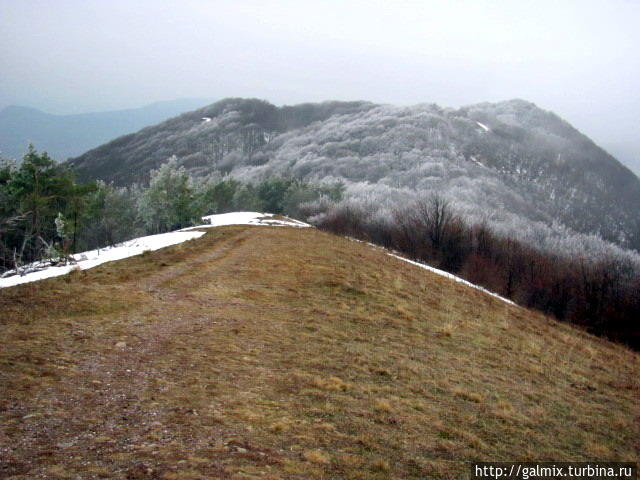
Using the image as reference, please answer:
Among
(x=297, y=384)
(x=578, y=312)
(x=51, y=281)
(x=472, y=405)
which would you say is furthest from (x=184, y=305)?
(x=578, y=312)

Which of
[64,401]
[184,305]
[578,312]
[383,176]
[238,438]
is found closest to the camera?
[238,438]

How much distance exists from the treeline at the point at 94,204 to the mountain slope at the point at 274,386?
28.9 feet

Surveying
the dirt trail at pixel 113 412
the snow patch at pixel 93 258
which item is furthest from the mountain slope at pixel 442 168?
the dirt trail at pixel 113 412

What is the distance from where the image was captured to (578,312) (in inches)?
1507

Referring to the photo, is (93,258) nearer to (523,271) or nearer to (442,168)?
(523,271)

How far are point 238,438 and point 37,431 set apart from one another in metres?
2.11

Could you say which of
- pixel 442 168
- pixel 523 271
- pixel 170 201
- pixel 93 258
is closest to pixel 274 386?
pixel 93 258

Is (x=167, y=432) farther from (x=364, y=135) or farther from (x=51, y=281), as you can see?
(x=364, y=135)

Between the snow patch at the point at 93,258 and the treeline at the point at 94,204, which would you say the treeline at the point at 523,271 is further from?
the snow patch at the point at 93,258

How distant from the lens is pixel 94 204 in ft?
187

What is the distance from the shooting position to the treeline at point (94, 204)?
35000 millimetres

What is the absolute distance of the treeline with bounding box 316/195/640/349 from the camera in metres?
36.1

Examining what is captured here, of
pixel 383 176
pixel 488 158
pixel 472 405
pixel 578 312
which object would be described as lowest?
pixel 578 312

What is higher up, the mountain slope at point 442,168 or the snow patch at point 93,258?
the mountain slope at point 442,168
